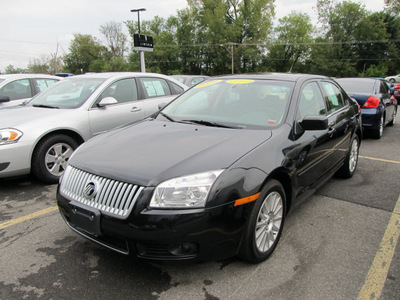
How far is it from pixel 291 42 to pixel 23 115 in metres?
58.5

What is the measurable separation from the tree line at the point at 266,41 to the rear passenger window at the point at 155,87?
4443cm

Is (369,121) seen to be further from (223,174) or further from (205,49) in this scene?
(205,49)

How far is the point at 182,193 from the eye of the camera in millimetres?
1994

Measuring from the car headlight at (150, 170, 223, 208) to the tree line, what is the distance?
47.6 metres

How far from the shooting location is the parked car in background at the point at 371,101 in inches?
276

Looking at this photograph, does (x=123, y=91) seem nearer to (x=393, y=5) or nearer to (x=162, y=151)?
(x=162, y=151)

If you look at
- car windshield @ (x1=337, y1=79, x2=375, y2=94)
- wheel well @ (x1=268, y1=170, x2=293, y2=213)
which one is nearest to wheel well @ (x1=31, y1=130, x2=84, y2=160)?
wheel well @ (x1=268, y1=170, x2=293, y2=213)

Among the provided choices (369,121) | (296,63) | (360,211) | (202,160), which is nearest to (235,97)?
(202,160)

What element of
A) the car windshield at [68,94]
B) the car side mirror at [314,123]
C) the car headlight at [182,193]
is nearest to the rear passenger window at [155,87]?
the car windshield at [68,94]

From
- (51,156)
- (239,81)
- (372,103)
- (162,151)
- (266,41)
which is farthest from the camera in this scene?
(266,41)

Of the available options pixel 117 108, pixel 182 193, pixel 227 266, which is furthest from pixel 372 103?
pixel 182 193

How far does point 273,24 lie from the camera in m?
57.0

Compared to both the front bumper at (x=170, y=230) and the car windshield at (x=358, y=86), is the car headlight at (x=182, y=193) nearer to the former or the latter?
the front bumper at (x=170, y=230)

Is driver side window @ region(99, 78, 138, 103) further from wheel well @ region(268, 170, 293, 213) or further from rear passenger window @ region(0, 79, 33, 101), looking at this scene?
wheel well @ region(268, 170, 293, 213)
